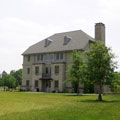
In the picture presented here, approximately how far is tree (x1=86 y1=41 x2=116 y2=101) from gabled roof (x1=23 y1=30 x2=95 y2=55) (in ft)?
76.4

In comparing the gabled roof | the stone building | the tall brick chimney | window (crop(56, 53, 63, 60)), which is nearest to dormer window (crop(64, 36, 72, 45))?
the stone building

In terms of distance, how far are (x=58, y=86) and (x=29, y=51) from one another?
1389 cm

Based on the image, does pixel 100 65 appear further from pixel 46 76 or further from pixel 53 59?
pixel 46 76

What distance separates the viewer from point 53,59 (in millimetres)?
57250

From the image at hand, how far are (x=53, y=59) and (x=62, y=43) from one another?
4619 mm

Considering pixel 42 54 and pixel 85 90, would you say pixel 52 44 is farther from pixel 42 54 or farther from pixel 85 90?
pixel 85 90

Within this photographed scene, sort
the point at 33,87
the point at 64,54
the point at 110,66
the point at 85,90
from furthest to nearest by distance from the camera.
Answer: the point at 33,87
the point at 64,54
the point at 85,90
the point at 110,66

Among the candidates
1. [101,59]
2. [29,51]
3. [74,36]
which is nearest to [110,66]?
[101,59]

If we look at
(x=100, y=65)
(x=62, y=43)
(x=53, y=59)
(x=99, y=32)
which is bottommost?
(x=100, y=65)

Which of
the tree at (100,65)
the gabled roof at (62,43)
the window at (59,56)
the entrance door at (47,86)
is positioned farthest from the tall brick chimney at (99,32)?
the tree at (100,65)

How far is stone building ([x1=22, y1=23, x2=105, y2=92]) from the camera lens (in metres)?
54.6

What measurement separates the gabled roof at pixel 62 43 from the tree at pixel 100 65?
23.3 metres

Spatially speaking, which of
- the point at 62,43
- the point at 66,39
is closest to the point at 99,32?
the point at 66,39

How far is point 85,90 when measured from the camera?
5166 cm
